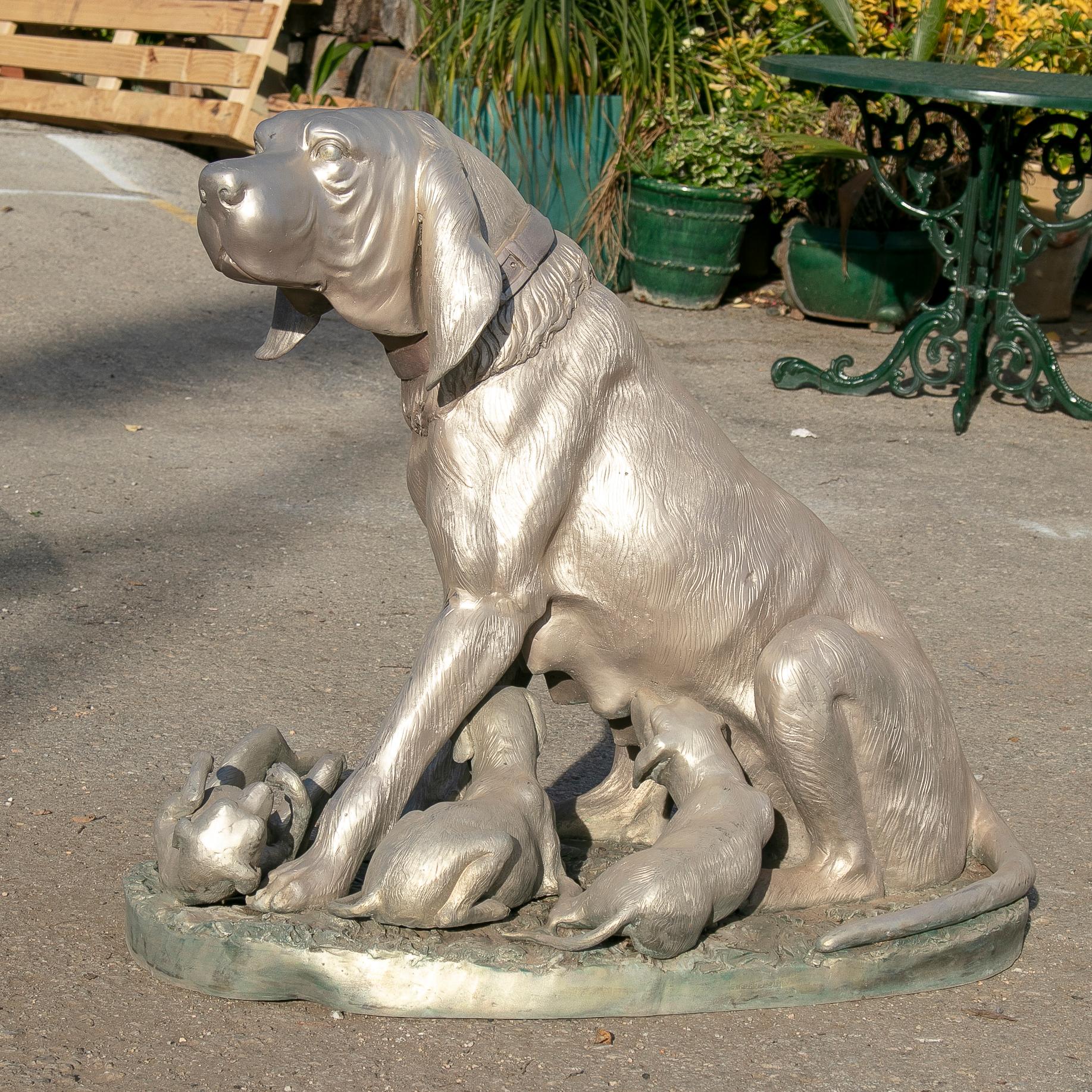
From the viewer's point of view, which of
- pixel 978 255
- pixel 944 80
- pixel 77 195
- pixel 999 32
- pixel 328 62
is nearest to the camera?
Result: pixel 944 80

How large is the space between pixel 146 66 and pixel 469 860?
32.5ft

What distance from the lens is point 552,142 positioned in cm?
859

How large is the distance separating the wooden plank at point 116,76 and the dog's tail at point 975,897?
32.6 ft

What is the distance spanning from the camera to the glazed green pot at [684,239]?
845 cm

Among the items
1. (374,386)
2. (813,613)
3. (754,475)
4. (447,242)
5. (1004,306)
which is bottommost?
(374,386)

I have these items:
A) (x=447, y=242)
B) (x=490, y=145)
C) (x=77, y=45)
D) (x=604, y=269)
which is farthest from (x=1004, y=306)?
(x=77, y=45)

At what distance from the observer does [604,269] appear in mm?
8922

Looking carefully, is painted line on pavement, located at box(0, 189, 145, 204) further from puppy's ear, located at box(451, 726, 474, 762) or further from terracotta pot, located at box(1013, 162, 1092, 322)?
puppy's ear, located at box(451, 726, 474, 762)

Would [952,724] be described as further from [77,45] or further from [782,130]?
[77,45]

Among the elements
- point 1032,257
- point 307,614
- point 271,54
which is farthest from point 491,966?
point 271,54

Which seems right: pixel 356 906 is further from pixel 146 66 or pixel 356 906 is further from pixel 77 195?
pixel 146 66

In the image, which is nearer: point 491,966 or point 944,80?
point 491,966

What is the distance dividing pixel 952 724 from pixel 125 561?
306cm

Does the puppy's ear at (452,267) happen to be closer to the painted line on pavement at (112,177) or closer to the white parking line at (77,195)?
the painted line on pavement at (112,177)
